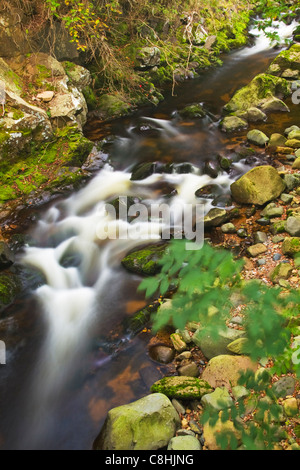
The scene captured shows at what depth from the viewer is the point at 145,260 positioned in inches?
189

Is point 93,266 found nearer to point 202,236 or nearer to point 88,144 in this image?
point 202,236

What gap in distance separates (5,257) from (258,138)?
5623 millimetres

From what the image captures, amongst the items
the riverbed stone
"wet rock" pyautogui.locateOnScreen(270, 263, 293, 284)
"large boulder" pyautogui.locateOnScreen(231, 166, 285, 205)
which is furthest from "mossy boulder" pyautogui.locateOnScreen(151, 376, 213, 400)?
"large boulder" pyautogui.locateOnScreen(231, 166, 285, 205)

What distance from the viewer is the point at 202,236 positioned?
204 inches

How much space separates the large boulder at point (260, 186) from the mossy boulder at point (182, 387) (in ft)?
10.7

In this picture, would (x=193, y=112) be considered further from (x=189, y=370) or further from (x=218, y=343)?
(x=189, y=370)

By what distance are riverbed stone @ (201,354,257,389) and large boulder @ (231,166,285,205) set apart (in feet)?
9.76

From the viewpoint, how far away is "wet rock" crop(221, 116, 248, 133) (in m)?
8.26

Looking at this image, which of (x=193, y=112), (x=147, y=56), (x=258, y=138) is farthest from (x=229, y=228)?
(x=147, y=56)

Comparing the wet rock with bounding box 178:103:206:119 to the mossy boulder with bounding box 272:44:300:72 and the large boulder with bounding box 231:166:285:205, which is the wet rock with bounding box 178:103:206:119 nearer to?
the mossy boulder with bounding box 272:44:300:72

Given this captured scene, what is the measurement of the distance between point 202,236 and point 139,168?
262 centimetres

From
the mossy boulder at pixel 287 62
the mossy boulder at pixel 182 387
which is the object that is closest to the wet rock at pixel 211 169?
the mossy boulder at pixel 182 387
